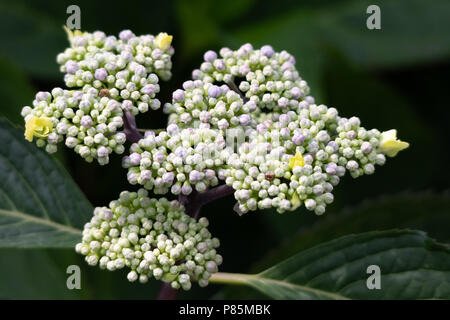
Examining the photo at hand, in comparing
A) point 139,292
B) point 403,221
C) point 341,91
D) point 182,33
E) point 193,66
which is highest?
point 182,33

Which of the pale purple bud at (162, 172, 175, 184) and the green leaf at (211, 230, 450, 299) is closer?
the pale purple bud at (162, 172, 175, 184)

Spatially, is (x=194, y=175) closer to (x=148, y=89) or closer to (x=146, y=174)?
(x=146, y=174)

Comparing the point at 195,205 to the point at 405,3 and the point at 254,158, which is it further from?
the point at 405,3

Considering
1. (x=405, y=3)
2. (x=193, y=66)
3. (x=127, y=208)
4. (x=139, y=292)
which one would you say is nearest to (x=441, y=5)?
(x=405, y=3)

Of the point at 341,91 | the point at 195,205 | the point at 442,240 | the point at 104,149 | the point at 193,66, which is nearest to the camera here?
the point at 104,149

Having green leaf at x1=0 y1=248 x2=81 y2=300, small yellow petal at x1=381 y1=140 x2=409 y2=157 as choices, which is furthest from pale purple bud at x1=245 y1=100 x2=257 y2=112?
green leaf at x1=0 y1=248 x2=81 y2=300

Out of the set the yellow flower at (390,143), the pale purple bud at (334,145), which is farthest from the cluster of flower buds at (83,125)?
the yellow flower at (390,143)

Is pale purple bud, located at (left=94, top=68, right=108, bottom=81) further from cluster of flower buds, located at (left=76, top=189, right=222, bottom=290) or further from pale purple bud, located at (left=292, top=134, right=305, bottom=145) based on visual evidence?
pale purple bud, located at (left=292, top=134, right=305, bottom=145)
